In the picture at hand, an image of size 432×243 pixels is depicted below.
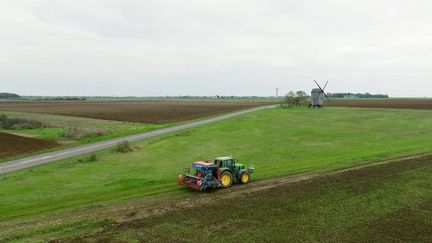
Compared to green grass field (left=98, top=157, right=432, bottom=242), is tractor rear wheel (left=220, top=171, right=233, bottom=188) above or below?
above

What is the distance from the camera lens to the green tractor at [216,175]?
25.0 meters

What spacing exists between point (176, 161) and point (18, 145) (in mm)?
23515

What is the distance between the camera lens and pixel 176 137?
2055 inches

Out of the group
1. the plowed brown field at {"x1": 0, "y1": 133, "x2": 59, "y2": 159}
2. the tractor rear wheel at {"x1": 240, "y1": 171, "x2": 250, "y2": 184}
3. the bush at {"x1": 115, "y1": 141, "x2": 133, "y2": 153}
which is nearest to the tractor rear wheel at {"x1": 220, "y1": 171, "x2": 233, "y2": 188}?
the tractor rear wheel at {"x1": 240, "y1": 171, "x2": 250, "y2": 184}

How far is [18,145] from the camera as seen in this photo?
153ft

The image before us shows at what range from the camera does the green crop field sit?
23.8 m

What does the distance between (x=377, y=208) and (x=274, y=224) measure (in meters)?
6.56

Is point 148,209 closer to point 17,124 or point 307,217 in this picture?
point 307,217

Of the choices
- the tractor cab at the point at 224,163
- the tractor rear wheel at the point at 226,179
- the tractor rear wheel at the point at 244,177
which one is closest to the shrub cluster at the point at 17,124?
the tractor cab at the point at 224,163

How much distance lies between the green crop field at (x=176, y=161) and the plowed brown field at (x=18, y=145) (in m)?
10.5

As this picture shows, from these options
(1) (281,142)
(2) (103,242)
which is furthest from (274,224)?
(1) (281,142)

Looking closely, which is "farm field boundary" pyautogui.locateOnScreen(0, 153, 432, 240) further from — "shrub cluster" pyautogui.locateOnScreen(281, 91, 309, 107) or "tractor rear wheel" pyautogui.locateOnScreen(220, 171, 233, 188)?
"shrub cluster" pyautogui.locateOnScreen(281, 91, 309, 107)

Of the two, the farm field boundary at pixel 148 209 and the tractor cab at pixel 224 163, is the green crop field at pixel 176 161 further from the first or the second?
the tractor cab at pixel 224 163

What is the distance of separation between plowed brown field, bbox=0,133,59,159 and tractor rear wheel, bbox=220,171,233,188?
2835cm
